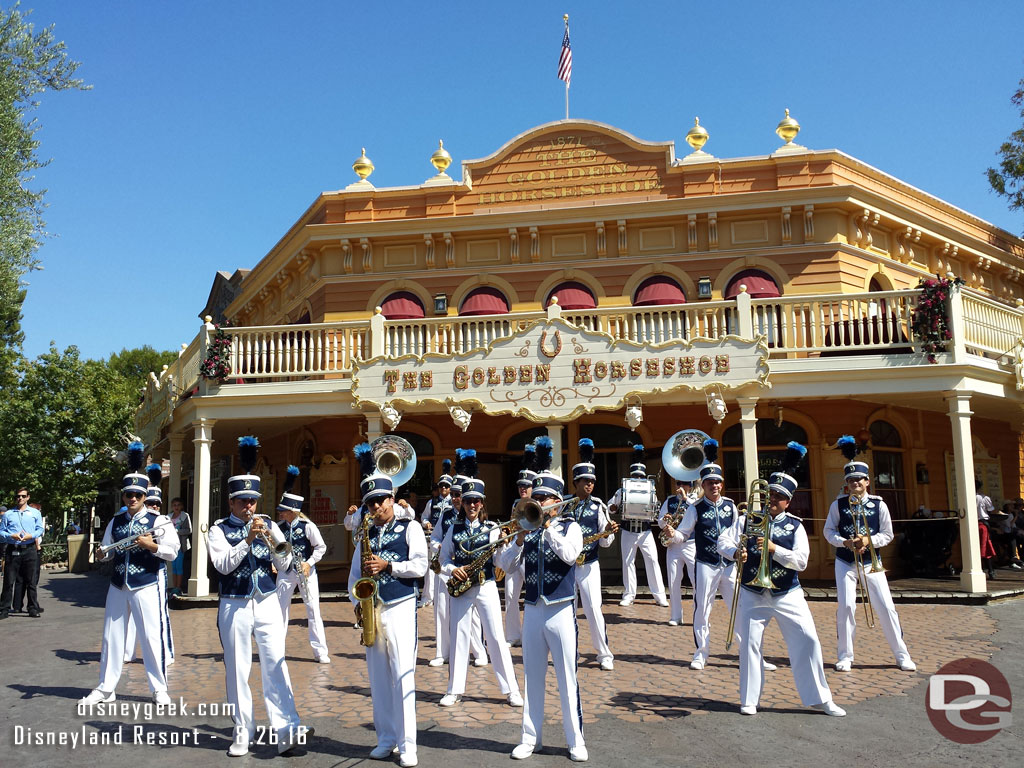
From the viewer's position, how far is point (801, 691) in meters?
7.00

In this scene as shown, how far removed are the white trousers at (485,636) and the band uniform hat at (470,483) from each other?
2.83ft

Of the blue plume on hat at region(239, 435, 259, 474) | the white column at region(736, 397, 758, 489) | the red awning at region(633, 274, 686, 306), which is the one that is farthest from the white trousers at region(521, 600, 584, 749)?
the red awning at region(633, 274, 686, 306)

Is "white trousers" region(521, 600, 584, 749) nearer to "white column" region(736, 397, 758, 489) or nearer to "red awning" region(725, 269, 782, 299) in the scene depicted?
"white column" region(736, 397, 758, 489)

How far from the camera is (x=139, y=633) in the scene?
778 cm

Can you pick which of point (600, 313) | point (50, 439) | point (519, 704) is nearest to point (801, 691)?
point (519, 704)

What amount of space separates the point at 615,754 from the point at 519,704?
1599 mm

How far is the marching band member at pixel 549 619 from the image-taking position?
6.01 m

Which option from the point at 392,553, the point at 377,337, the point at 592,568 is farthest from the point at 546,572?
the point at 377,337

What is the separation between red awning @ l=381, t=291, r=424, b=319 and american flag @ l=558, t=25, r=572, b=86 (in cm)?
655

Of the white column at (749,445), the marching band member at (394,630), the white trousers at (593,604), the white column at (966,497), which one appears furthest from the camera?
the white column at (749,445)

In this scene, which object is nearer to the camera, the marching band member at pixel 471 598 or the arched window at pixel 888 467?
the marching band member at pixel 471 598

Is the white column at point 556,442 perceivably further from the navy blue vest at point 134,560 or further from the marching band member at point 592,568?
the navy blue vest at point 134,560

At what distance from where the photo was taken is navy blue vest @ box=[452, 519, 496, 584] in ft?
27.1

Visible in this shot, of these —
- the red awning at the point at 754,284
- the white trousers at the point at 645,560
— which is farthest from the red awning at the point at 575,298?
the white trousers at the point at 645,560
